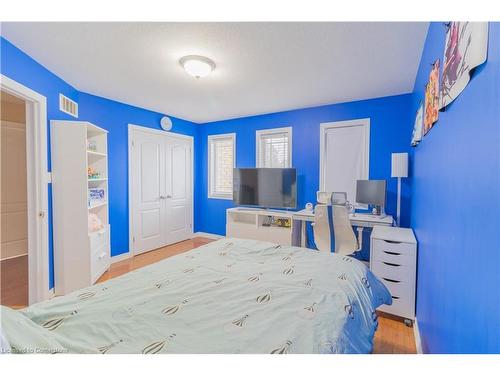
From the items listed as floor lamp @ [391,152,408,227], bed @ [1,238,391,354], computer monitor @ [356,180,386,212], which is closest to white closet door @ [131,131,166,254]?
bed @ [1,238,391,354]

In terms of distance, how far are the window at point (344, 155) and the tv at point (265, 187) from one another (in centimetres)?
51

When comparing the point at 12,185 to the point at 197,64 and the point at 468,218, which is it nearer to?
the point at 197,64

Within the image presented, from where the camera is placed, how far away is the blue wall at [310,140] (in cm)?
332

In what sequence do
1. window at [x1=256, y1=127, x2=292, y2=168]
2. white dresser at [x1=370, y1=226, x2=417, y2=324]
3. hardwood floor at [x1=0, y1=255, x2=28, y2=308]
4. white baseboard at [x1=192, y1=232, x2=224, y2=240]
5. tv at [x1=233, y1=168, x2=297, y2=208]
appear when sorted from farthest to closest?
1. white baseboard at [x1=192, y1=232, x2=224, y2=240]
2. window at [x1=256, y1=127, x2=292, y2=168]
3. tv at [x1=233, y1=168, x2=297, y2=208]
4. hardwood floor at [x1=0, y1=255, x2=28, y2=308]
5. white dresser at [x1=370, y1=226, x2=417, y2=324]

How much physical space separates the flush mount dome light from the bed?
1.83 meters

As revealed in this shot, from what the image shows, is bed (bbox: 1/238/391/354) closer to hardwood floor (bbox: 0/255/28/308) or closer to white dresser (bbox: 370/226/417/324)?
white dresser (bbox: 370/226/417/324)

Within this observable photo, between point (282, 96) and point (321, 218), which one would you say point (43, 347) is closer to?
point (321, 218)

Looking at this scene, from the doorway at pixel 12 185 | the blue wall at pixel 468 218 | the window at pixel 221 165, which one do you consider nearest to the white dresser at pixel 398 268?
the blue wall at pixel 468 218

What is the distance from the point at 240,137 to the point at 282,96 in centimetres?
145

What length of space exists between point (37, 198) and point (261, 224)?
295cm

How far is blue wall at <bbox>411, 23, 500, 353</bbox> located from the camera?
702mm

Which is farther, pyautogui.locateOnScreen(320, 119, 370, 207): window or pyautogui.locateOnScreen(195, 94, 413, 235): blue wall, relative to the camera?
pyautogui.locateOnScreen(320, 119, 370, 207): window

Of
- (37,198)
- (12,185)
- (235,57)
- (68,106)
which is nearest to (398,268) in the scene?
(235,57)

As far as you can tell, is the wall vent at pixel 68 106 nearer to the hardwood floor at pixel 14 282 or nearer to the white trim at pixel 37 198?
the white trim at pixel 37 198
